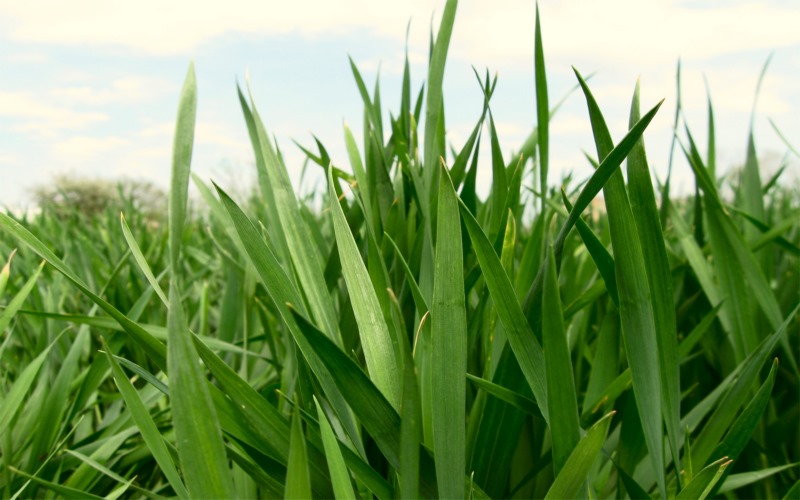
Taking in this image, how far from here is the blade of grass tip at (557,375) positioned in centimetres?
37

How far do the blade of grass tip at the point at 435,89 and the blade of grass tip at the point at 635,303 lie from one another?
195mm

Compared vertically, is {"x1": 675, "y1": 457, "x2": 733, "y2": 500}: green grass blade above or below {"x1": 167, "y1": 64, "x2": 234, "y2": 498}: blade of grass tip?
below

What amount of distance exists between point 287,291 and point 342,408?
0.26 ft

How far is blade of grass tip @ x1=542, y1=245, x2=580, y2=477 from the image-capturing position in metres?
0.37

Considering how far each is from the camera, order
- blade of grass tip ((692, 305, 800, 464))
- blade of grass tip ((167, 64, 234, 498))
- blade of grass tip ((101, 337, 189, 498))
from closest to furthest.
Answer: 1. blade of grass tip ((167, 64, 234, 498))
2. blade of grass tip ((101, 337, 189, 498))
3. blade of grass tip ((692, 305, 800, 464))

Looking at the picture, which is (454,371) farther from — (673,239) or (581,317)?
(673,239)

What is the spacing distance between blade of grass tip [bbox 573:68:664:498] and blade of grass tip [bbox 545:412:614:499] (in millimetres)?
56

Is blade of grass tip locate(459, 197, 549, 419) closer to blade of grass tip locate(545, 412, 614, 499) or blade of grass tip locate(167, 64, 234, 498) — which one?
blade of grass tip locate(545, 412, 614, 499)

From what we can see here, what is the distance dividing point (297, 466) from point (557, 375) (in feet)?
0.49

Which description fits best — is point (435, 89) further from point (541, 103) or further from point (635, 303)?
point (635, 303)

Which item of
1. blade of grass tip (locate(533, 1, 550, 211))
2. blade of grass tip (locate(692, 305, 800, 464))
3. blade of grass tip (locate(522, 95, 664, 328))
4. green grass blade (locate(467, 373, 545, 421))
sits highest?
blade of grass tip (locate(533, 1, 550, 211))

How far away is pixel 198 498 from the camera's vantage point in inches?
12.4

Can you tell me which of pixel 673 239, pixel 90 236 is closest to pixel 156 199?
pixel 90 236

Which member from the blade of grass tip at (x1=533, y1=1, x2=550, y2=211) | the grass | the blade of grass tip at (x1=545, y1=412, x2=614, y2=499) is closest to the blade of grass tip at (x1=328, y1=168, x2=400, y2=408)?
the grass
